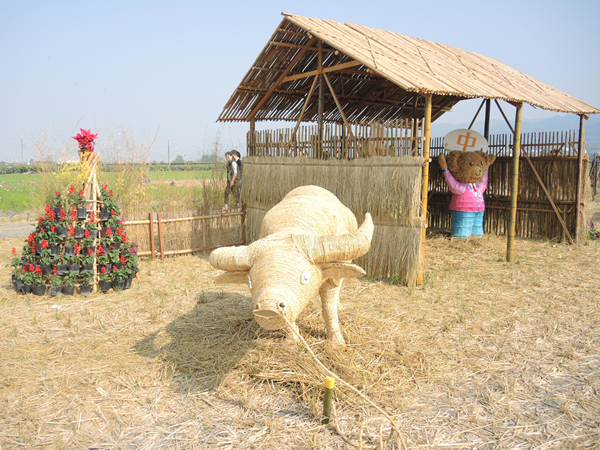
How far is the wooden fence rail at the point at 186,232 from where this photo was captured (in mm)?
9312

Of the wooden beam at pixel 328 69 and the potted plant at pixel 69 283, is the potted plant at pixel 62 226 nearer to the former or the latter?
the potted plant at pixel 69 283

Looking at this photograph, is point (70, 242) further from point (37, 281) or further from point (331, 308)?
point (331, 308)

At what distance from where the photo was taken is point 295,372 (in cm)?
414

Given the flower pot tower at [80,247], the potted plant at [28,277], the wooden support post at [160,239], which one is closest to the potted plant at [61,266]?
the flower pot tower at [80,247]

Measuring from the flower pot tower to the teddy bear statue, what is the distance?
23.8ft

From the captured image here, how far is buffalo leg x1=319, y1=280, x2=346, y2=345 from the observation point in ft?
14.7

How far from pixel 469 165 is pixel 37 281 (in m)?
8.93

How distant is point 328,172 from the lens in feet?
28.1

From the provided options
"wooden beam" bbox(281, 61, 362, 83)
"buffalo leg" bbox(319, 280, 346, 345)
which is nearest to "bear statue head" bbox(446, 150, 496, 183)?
"wooden beam" bbox(281, 61, 362, 83)

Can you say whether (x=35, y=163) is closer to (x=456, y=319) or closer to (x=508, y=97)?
(x=456, y=319)

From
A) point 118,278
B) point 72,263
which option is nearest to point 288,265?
point 118,278

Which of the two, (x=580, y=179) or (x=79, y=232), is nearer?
(x=79, y=232)

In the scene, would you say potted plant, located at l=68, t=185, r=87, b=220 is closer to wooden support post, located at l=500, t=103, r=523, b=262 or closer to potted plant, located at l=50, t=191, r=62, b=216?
potted plant, located at l=50, t=191, r=62, b=216

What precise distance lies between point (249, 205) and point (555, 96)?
25.6 ft
